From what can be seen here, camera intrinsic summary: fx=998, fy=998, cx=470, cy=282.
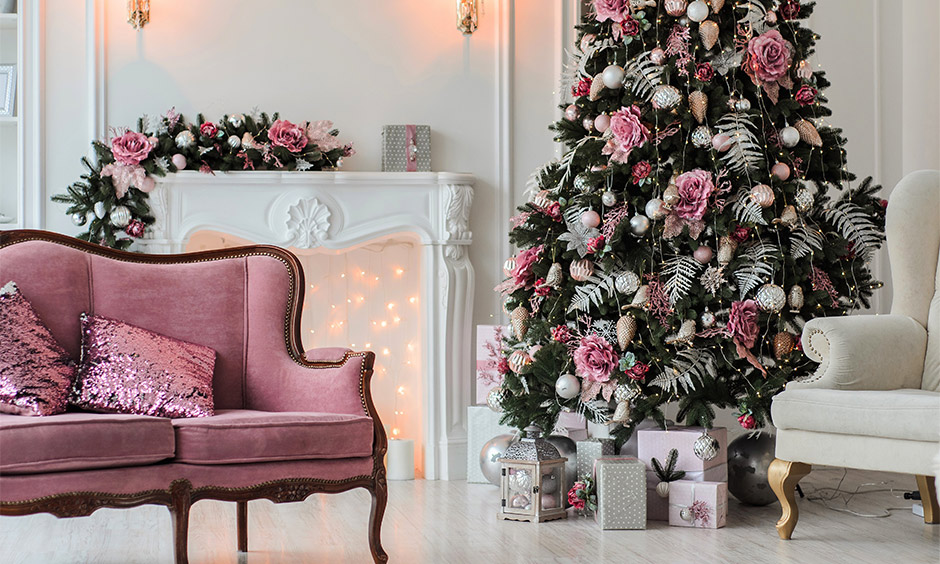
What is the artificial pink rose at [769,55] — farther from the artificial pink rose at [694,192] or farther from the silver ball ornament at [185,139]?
the silver ball ornament at [185,139]

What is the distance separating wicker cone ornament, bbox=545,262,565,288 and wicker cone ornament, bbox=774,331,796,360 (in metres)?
0.81

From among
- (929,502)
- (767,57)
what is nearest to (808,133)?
(767,57)

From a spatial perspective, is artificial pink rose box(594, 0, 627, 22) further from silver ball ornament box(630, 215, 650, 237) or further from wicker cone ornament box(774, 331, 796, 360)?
wicker cone ornament box(774, 331, 796, 360)

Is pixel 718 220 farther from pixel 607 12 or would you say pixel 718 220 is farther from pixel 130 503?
pixel 130 503

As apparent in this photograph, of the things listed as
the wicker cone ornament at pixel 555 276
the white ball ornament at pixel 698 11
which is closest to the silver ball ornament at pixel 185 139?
the wicker cone ornament at pixel 555 276

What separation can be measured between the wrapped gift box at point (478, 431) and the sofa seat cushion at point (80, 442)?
194 cm

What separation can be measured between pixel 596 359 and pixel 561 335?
19 centimetres

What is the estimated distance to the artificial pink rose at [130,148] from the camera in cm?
422

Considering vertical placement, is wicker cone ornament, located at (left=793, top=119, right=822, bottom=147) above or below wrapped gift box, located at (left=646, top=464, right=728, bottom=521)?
above

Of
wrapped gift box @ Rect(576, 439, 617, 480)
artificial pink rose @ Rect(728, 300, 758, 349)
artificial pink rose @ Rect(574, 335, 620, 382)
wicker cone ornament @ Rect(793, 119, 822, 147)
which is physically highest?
wicker cone ornament @ Rect(793, 119, 822, 147)

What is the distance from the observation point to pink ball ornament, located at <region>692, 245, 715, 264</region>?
365cm

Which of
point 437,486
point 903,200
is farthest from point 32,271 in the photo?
point 903,200

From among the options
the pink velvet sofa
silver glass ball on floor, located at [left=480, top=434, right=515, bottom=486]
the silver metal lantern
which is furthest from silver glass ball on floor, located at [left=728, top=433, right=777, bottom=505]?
the pink velvet sofa

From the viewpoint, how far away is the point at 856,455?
3061 millimetres
